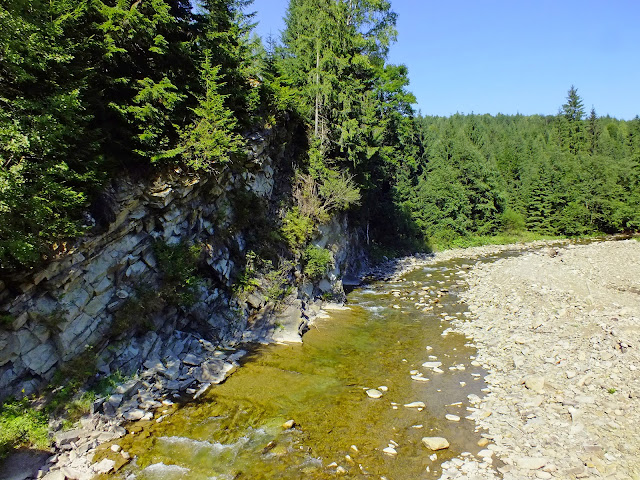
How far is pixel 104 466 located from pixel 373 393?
6.73 meters

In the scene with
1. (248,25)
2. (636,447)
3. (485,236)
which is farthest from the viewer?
(485,236)

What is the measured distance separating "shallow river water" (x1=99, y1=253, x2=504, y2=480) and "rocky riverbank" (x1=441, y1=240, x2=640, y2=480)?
0.71 meters

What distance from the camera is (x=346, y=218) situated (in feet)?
88.5

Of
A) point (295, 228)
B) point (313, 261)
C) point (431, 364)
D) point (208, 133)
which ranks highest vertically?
point (208, 133)

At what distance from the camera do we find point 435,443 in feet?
26.9

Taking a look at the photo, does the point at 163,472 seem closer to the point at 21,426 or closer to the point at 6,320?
the point at 21,426

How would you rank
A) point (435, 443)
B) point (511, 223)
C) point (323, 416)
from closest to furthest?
1. point (435, 443)
2. point (323, 416)
3. point (511, 223)

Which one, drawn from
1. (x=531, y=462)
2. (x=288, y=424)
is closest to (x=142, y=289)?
(x=288, y=424)

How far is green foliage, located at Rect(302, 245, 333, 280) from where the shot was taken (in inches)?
767

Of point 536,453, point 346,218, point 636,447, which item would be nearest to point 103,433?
point 536,453

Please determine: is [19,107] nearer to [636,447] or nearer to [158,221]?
[158,221]

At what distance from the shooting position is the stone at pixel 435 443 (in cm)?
812

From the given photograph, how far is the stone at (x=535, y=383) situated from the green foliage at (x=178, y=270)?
35.1 feet

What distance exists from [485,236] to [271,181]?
40.9 meters
